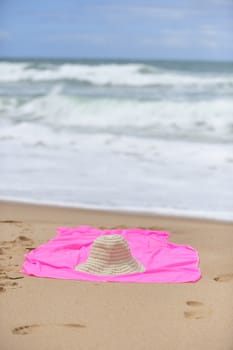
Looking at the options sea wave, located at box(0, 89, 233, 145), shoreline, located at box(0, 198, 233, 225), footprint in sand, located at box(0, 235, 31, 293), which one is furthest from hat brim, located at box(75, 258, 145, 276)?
sea wave, located at box(0, 89, 233, 145)

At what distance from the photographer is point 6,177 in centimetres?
341

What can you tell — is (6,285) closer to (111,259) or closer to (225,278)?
(111,259)

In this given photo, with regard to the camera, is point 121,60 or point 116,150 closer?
point 116,150

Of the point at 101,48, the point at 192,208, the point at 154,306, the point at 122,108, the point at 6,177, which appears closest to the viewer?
the point at 154,306

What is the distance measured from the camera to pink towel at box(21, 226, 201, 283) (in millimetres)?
1832

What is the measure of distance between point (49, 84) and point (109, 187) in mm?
2850

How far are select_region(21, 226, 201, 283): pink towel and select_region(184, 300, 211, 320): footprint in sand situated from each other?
172 millimetres

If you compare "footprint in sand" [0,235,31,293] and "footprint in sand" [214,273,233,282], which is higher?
"footprint in sand" [214,273,233,282]

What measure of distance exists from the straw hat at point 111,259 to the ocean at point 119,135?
0.91 meters

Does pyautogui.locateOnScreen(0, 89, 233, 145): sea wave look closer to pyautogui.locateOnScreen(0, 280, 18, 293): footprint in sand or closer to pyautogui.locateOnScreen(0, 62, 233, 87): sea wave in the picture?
pyautogui.locateOnScreen(0, 62, 233, 87): sea wave

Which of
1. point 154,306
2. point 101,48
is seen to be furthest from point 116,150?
point 154,306

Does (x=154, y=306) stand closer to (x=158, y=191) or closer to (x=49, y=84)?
(x=158, y=191)

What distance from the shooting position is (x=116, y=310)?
156 centimetres

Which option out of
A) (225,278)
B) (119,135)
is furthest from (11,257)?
(119,135)
